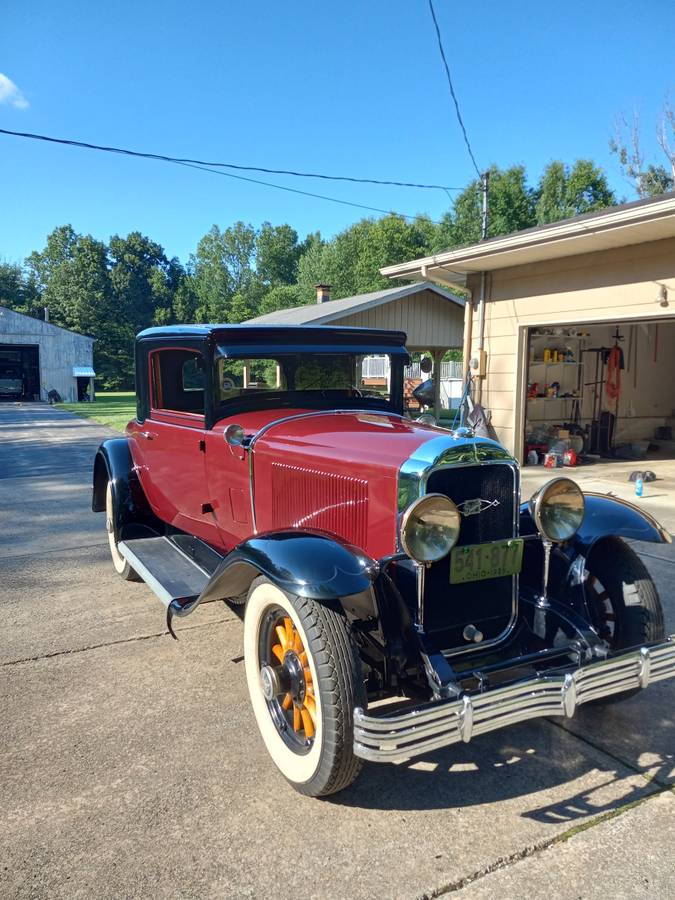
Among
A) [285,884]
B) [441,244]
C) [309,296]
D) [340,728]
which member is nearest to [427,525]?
[340,728]

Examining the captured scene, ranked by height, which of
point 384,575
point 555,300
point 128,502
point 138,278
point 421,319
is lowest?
point 128,502

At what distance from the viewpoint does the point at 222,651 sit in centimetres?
358

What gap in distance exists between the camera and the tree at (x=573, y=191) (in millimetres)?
38125

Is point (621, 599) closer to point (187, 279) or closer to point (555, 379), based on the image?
point (555, 379)

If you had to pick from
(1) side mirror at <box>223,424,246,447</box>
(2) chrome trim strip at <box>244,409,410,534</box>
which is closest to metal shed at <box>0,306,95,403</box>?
(2) chrome trim strip at <box>244,409,410,534</box>

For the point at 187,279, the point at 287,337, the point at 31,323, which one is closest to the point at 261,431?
the point at 287,337

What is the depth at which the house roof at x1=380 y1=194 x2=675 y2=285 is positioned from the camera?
6.95m

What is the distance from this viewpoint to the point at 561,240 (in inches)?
316

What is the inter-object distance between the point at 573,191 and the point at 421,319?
1086 inches

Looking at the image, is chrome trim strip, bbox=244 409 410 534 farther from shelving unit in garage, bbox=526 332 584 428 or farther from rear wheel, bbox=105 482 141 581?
shelving unit in garage, bbox=526 332 584 428

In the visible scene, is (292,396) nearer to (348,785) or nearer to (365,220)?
(348,785)

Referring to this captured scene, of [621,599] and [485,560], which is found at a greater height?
[485,560]

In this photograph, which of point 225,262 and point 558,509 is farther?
point 225,262

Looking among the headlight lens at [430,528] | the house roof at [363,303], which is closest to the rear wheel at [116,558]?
the headlight lens at [430,528]
